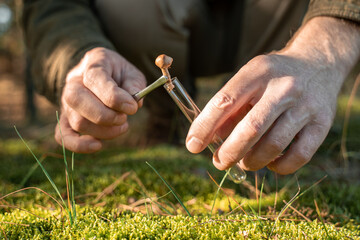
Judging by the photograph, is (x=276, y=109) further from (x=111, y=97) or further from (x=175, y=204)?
(x=175, y=204)

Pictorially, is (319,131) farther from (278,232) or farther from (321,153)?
(321,153)

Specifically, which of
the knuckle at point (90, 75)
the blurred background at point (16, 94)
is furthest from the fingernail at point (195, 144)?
the blurred background at point (16, 94)

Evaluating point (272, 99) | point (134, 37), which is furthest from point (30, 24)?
point (272, 99)

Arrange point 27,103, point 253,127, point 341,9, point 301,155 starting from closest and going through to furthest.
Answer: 1. point 253,127
2. point 301,155
3. point 341,9
4. point 27,103

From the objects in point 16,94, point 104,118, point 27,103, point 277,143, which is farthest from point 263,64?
A: point 16,94

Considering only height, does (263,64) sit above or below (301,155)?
above

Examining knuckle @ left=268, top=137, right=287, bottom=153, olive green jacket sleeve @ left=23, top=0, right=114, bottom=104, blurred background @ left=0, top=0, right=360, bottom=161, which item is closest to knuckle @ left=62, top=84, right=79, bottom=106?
olive green jacket sleeve @ left=23, top=0, right=114, bottom=104

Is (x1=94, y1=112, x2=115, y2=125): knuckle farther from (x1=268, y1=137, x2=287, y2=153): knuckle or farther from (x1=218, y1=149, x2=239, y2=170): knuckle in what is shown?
(x1=268, y1=137, x2=287, y2=153): knuckle

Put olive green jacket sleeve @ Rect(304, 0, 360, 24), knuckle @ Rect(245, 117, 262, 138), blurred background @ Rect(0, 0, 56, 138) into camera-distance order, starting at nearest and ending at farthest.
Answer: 1. knuckle @ Rect(245, 117, 262, 138)
2. olive green jacket sleeve @ Rect(304, 0, 360, 24)
3. blurred background @ Rect(0, 0, 56, 138)
